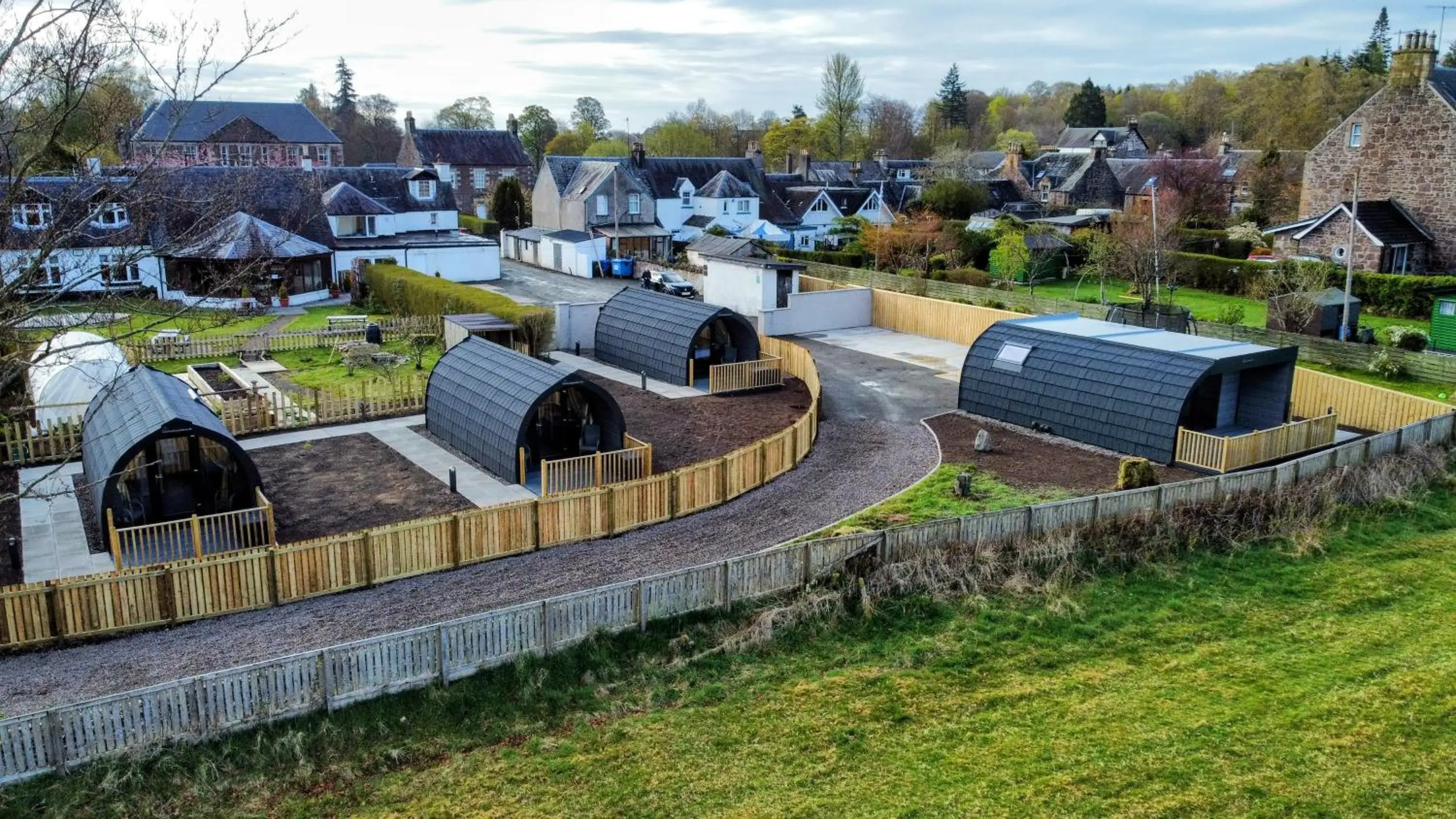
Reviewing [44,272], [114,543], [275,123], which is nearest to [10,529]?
[114,543]

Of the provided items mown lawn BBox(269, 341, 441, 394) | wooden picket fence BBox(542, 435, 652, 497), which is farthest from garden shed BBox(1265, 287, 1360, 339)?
mown lawn BBox(269, 341, 441, 394)

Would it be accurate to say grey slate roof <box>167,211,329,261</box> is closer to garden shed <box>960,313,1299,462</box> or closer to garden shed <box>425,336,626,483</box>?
garden shed <box>425,336,626,483</box>

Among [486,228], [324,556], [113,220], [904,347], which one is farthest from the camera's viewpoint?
[486,228]

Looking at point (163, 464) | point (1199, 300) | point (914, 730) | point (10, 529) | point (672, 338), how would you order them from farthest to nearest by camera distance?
point (1199, 300) < point (672, 338) < point (163, 464) < point (10, 529) < point (914, 730)

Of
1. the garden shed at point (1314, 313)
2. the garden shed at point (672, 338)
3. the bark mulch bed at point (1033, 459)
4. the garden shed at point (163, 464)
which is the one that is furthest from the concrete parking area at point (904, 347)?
the garden shed at point (163, 464)

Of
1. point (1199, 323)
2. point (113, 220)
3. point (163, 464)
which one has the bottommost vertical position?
point (163, 464)

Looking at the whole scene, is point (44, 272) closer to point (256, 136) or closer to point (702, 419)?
point (702, 419)

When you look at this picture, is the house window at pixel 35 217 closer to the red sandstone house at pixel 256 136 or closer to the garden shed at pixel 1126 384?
the red sandstone house at pixel 256 136
